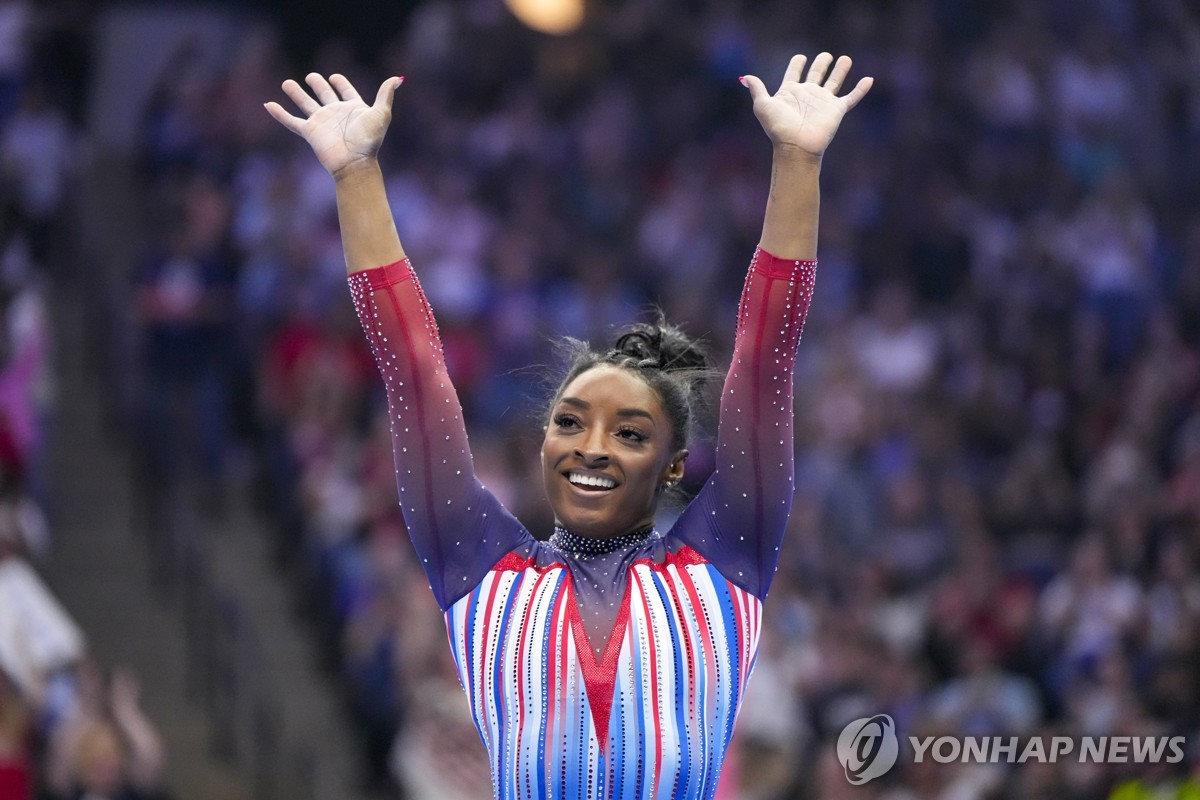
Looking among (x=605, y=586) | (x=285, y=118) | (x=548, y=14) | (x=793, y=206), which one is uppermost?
(x=548, y=14)

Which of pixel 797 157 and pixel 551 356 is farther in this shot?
pixel 551 356

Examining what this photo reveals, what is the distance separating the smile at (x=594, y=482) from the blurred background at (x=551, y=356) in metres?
3.42

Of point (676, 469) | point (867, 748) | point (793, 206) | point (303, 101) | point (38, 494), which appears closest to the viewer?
point (793, 206)

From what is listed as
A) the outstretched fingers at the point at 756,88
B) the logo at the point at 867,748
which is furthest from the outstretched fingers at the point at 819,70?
the logo at the point at 867,748

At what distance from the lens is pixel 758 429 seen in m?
3.24

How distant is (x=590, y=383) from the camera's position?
11.2 feet

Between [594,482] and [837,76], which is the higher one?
[837,76]

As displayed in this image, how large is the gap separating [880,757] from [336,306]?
6527 mm

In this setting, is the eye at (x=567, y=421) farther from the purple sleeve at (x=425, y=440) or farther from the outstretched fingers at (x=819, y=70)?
the outstretched fingers at (x=819, y=70)

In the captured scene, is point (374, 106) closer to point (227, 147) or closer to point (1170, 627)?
point (1170, 627)

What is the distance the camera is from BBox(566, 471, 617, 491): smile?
3336mm

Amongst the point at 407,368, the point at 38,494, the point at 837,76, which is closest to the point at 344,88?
the point at 407,368
